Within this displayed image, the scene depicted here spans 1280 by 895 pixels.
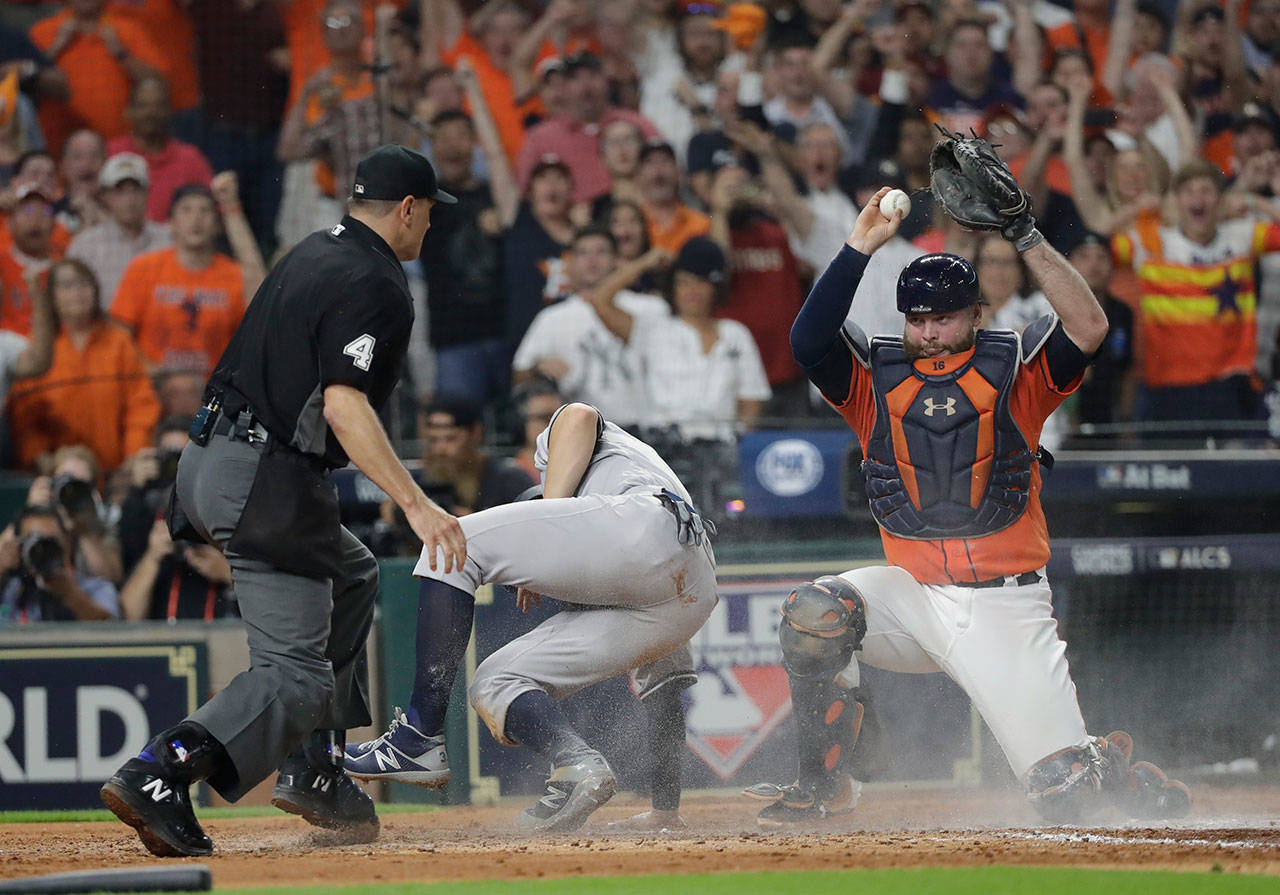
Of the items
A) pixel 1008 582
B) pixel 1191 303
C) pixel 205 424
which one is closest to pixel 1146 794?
pixel 1008 582

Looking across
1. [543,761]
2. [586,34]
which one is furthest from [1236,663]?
[586,34]

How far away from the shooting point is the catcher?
4988mm

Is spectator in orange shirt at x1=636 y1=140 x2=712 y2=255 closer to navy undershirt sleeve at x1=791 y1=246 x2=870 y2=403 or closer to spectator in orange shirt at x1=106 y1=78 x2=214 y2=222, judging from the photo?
spectator in orange shirt at x1=106 y1=78 x2=214 y2=222

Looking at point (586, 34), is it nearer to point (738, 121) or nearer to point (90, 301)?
point (738, 121)

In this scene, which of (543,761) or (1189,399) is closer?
(543,761)

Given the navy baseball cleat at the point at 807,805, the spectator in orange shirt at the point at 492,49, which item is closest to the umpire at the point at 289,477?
the navy baseball cleat at the point at 807,805

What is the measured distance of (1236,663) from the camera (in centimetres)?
701

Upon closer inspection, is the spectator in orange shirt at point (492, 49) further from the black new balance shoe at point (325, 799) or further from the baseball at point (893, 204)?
the black new balance shoe at point (325, 799)

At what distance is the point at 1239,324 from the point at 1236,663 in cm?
257

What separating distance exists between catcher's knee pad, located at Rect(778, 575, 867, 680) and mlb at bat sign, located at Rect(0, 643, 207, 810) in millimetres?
2871

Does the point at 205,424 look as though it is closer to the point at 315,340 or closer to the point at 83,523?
the point at 315,340

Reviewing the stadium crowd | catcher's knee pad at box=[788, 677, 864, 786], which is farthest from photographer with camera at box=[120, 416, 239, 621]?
catcher's knee pad at box=[788, 677, 864, 786]

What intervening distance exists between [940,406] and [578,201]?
4.80 m

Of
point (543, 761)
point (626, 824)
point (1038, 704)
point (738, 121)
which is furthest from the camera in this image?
point (738, 121)
